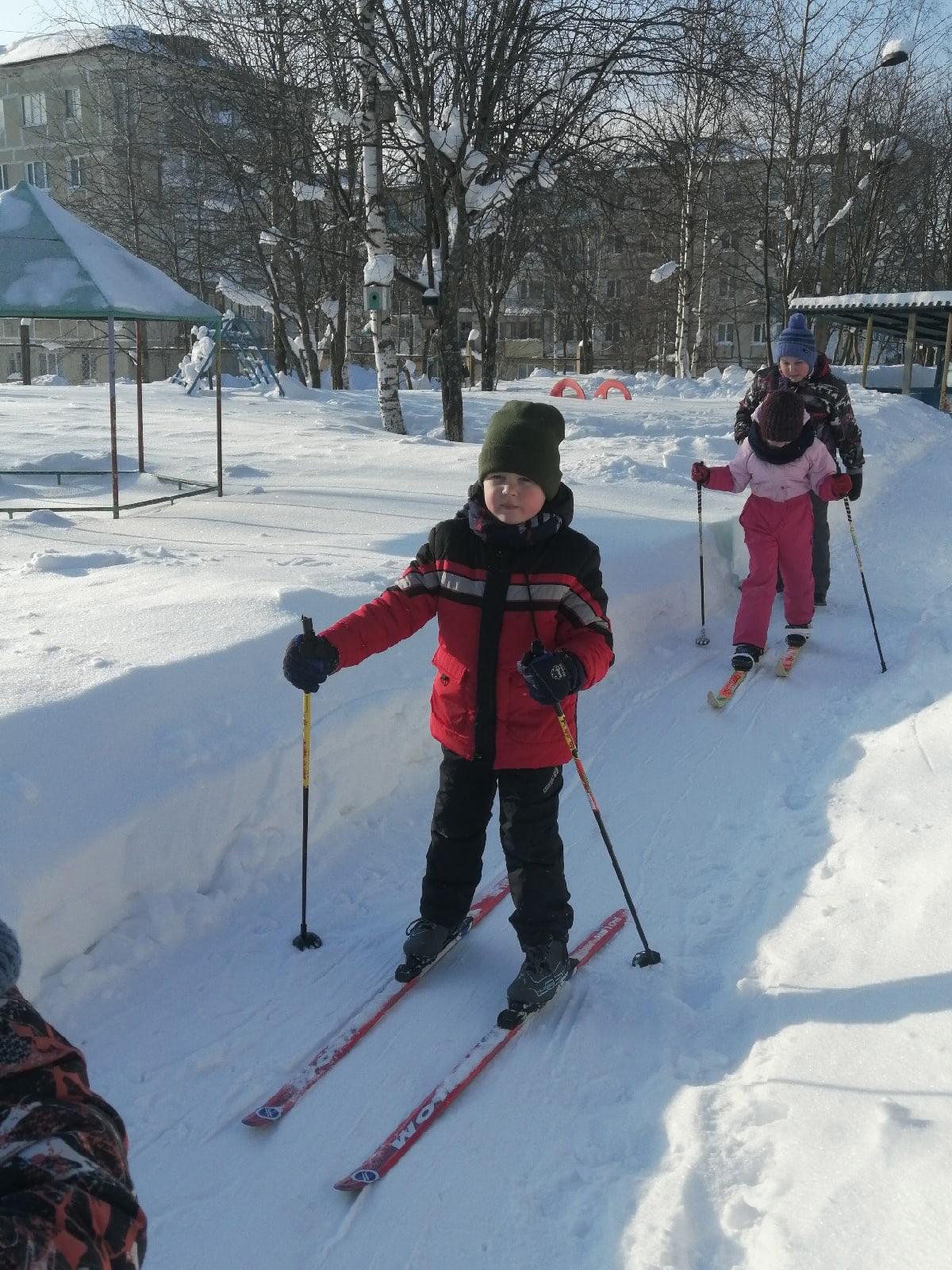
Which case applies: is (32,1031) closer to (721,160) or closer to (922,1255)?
(922,1255)

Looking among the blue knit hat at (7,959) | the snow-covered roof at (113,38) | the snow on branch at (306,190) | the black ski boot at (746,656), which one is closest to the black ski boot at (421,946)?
the blue knit hat at (7,959)

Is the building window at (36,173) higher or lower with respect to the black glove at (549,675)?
higher

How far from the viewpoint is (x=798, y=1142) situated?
2.62 metres

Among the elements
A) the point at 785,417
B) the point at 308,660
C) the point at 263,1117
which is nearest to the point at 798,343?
the point at 785,417

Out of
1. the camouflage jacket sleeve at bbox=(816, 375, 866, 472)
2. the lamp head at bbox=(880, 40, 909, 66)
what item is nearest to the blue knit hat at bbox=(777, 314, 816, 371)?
the camouflage jacket sleeve at bbox=(816, 375, 866, 472)

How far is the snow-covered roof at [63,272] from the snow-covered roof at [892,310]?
18316 mm

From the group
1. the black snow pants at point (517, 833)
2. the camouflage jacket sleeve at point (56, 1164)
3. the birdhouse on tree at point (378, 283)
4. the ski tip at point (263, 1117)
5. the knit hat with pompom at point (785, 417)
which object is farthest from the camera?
the birdhouse on tree at point (378, 283)

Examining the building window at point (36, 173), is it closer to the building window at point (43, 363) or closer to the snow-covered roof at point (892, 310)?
the building window at point (43, 363)

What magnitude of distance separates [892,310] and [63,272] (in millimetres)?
19784

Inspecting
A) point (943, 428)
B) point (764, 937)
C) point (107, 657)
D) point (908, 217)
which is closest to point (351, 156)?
point (943, 428)

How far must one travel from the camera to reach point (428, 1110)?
9.52 ft

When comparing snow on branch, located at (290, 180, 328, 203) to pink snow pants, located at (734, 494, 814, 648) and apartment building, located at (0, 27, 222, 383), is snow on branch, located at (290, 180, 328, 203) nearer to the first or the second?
apartment building, located at (0, 27, 222, 383)

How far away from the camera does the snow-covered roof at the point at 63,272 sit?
8.12 meters

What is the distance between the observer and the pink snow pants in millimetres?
6523
